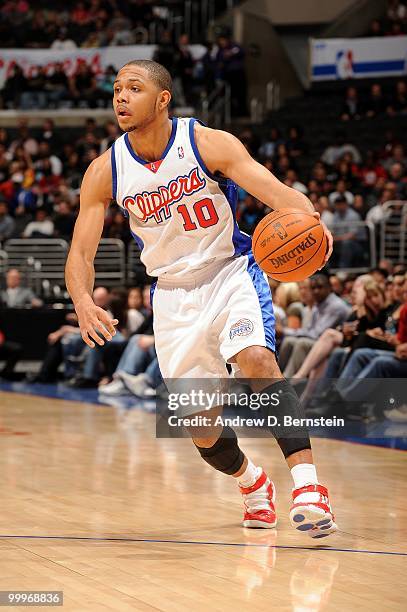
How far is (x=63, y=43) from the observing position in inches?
923

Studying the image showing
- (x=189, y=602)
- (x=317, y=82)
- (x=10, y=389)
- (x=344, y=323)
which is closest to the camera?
(x=189, y=602)

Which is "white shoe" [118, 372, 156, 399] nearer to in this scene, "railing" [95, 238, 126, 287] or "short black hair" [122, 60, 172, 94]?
"railing" [95, 238, 126, 287]

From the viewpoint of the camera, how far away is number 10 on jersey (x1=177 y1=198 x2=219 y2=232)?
517 centimetres

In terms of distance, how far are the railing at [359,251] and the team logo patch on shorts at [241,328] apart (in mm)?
9859

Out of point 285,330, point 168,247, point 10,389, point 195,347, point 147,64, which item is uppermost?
point 147,64

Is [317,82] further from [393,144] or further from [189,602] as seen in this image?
[189,602]

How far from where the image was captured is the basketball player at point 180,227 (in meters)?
5.11

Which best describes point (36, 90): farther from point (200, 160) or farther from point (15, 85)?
point (200, 160)

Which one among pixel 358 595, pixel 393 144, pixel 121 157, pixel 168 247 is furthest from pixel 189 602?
pixel 393 144

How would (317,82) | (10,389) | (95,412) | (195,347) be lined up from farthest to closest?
(317,82) → (10,389) → (95,412) → (195,347)

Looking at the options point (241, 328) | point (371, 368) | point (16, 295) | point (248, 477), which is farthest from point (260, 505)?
point (16, 295)

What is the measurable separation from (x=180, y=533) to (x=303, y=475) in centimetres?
82

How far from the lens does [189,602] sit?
3.90m

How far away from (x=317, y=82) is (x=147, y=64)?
16595 mm
